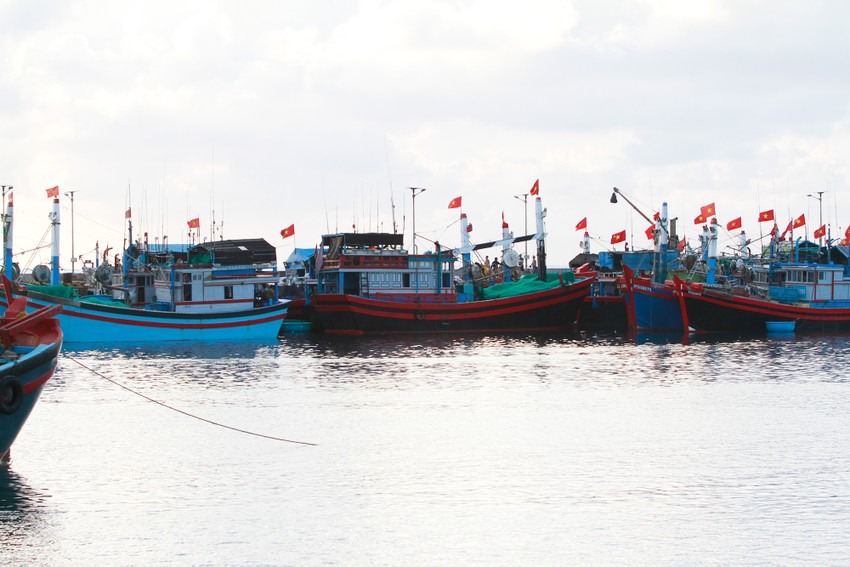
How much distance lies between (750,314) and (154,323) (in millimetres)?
34976

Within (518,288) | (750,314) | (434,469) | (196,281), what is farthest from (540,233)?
(434,469)

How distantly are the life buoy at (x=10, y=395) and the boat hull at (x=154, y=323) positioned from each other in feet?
111

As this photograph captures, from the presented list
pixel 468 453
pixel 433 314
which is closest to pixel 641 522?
pixel 468 453

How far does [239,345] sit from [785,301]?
33904 mm

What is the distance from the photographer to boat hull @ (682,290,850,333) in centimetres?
6762

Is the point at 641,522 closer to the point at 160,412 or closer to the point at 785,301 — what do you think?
the point at 160,412

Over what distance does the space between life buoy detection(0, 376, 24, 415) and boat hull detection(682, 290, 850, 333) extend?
51061 mm

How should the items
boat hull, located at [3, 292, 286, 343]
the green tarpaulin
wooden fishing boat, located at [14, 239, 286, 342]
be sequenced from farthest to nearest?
the green tarpaulin, wooden fishing boat, located at [14, 239, 286, 342], boat hull, located at [3, 292, 286, 343]

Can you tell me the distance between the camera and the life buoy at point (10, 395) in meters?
21.7

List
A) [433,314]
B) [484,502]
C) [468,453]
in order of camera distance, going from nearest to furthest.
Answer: [484,502] < [468,453] < [433,314]

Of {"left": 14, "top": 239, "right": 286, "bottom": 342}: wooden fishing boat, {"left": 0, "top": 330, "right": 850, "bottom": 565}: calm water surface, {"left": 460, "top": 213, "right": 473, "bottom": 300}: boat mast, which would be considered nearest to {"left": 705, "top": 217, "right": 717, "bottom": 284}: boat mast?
{"left": 460, "top": 213, "right": 473, "bottom": 300}: boat mast

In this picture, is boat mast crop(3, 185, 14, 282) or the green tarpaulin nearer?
boat mast crop(3, 185, 14, 282)

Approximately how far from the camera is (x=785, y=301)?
69.8 metres

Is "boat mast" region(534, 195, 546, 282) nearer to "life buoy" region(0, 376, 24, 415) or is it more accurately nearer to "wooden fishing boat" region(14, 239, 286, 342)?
"wooden fishing boat" region(14, 239, 286, 342)
